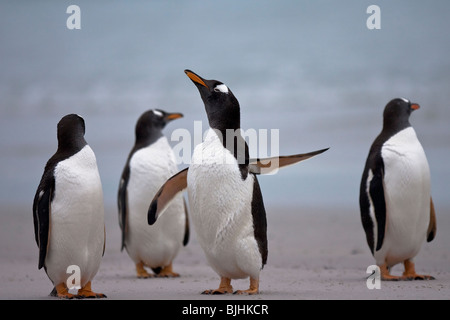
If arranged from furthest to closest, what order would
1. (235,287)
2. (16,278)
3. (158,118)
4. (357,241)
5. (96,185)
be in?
(357,241), (158,118), (16,278), (235,287), (96,185)

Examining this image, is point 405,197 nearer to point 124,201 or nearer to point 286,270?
point 286,270

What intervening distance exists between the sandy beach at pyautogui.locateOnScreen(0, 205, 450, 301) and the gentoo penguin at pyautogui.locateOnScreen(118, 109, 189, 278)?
23 centimetres

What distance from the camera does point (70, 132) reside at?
4.51 meters

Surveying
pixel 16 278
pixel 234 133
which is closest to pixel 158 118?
pixel 16 278

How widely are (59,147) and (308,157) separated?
1.50m

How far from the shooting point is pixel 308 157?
4570 millimetres

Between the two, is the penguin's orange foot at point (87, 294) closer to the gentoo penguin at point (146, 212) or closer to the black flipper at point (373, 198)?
the gentoo penguin at point (146, 212)

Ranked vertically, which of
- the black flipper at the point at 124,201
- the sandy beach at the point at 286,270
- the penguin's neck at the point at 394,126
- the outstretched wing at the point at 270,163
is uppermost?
the penguin's neck at the point at 394,126

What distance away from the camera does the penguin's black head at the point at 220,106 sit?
15.1ft

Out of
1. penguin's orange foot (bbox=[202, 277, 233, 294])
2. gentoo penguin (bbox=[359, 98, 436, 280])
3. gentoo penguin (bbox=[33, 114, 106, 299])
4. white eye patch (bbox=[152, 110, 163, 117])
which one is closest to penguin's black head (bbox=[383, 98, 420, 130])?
gentoo penguin (bbox=[359, 98, 436, 280])

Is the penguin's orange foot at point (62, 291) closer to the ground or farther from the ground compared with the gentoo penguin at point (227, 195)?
closer to the ground

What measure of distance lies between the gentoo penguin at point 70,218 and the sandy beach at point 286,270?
9.2 inches

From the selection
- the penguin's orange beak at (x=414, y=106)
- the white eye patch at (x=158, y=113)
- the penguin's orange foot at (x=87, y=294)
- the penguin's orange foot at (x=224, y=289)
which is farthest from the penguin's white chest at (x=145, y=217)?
the penguin's orange beak at (x=414, y=106)

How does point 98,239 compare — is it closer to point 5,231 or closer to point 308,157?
point 308,157
